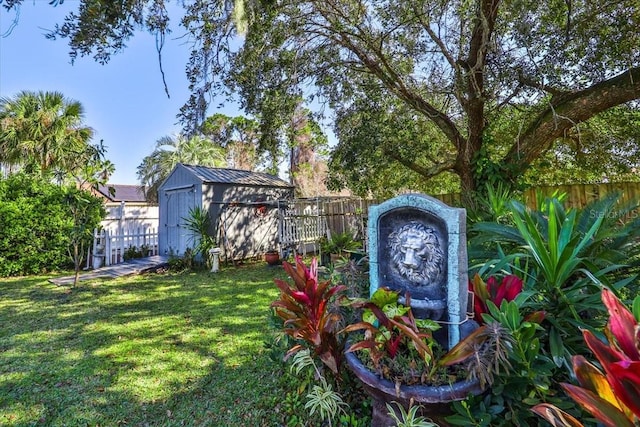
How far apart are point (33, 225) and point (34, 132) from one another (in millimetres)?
4603

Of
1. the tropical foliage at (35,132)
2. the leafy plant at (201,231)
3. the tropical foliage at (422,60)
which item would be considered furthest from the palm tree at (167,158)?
the tropical foliage at (422,60)

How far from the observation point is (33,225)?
6.93 m

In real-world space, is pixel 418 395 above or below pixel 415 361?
below

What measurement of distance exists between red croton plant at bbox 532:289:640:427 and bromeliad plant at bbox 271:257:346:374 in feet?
3.97

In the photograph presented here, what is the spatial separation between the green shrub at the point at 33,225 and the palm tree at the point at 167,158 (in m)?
8.57

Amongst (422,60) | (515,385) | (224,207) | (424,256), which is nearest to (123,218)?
(224,207)

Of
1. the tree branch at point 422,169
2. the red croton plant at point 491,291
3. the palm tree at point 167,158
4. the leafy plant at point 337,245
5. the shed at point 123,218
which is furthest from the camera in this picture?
the palm tree at point 167,158

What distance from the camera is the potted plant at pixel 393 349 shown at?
59.7 inches

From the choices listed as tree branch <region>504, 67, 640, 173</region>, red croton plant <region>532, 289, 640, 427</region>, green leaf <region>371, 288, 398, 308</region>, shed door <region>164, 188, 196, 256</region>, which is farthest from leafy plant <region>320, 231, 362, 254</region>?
red croton plant <region>532, 289, 640, 427</region>

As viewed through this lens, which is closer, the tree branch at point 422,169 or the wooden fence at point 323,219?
the tree branch at point 422,169

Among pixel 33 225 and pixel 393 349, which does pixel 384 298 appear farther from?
pixel 33 225

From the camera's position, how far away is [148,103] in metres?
5.45

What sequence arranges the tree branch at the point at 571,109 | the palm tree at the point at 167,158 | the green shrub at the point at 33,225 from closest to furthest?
the tree branch at the point at 571,109 < the green shrub at the point at 33,225 < the palm tree at the point at 167,158

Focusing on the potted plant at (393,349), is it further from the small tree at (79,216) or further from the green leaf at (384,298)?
the small tree at (79,216)
